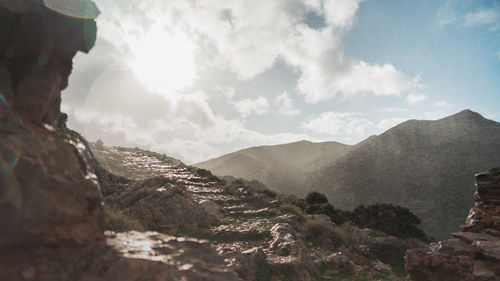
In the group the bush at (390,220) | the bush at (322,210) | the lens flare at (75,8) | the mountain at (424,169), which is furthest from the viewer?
the mountain at (424,169)

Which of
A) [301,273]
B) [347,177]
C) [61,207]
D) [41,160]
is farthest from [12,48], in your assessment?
[347,177]

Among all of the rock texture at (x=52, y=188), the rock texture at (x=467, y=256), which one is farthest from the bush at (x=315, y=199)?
the rock texture at (x=52, y=188)

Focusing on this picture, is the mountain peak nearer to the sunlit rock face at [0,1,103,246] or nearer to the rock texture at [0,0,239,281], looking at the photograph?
the rock texture at [0,0,239,281]

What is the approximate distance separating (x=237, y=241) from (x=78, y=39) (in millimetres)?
8673

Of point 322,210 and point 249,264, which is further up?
point 249,264

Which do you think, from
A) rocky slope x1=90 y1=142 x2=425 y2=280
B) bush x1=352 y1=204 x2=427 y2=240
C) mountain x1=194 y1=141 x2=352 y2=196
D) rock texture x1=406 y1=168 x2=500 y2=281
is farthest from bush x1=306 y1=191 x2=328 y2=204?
mountain x1=194 y1=141 x2=352 y2=196

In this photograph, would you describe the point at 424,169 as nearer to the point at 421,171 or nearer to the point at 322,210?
the point at 421,171

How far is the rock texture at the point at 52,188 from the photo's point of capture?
2.58m

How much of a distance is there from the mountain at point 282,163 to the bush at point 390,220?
3324cm

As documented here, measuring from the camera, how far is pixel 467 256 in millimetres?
8156

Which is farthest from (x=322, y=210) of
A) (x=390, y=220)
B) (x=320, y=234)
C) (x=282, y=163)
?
(x=282, y=163)

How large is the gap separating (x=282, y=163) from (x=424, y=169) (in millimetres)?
48947

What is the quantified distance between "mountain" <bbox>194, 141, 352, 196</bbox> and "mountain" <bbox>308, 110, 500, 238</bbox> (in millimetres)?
7990

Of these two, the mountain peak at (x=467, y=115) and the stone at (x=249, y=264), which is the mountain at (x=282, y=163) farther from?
the stone at (x=249, y=264)
